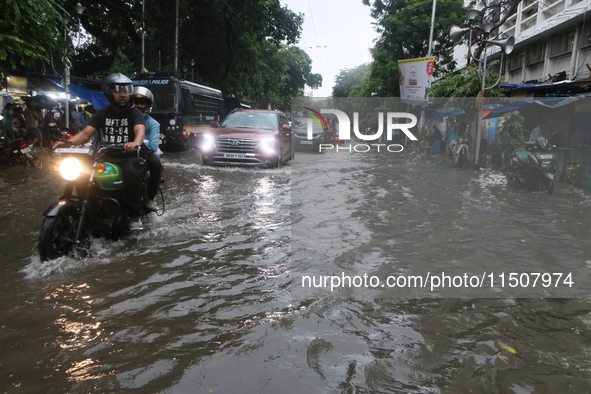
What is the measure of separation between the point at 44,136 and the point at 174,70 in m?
11.4

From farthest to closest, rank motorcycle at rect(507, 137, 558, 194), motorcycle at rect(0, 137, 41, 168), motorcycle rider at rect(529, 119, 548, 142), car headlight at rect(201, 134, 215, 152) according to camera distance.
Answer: car headlight at rect(201, 134, 215, 152) < motorcycle rider at rect(529, 119, 548, 142) < motorcycle at rect(0, 137, 41, 168) < motorcycle at rect(507, 137, 558, 194)

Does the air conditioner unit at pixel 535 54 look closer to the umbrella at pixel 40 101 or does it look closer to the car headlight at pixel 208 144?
the car headlight at pixel 208 144

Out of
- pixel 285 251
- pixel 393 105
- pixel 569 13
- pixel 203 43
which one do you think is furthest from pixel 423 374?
pixel 393 105

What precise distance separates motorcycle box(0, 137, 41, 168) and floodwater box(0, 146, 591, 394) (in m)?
4.11

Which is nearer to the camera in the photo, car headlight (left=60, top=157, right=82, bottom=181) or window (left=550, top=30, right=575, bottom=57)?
car headlight (left=60, top=157, right=82, bottom=181)

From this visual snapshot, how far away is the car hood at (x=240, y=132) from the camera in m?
12.6

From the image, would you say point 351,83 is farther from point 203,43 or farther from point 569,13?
point 569,13

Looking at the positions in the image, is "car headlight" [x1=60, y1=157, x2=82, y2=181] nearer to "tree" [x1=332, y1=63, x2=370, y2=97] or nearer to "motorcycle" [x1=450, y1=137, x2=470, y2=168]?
"motorcycle" [x1=450, y1=137, x2=470, y2=168]

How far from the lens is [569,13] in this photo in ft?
64.0

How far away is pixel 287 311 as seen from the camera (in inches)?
133

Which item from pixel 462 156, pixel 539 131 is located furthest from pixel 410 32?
pixel 539 131

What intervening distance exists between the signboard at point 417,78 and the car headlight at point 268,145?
42.7ft

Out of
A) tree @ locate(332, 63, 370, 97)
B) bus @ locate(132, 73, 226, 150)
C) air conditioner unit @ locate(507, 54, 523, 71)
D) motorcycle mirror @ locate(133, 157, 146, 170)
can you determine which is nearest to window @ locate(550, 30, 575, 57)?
air conditioner unit @ locate(507, 54, 523, 71)

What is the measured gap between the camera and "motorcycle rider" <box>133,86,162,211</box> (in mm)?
5383
